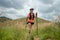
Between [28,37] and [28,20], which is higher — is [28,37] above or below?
below

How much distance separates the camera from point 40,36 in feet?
40.9

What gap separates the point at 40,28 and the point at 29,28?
108 cm

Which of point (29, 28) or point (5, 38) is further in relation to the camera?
point (29, 28)

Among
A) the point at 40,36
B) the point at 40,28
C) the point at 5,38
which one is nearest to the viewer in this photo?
the point at 5,38

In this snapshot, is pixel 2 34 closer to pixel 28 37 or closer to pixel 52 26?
pixel 28 37

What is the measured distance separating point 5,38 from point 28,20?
2.52m

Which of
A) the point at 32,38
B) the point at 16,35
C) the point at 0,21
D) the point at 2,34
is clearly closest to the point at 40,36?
the point at 32,38

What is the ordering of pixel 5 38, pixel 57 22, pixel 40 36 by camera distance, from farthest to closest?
pixel 57 22, pixel 40 36, pixel 5 38

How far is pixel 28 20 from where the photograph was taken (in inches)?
538

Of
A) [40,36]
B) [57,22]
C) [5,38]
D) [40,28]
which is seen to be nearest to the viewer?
[5,38]

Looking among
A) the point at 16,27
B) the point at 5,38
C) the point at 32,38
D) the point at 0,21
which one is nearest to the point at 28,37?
the point at 32,38

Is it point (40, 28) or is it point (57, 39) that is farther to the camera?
point (40, 28)

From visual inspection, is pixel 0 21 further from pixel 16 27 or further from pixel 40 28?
pixel 40 28

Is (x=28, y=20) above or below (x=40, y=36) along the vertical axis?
above
